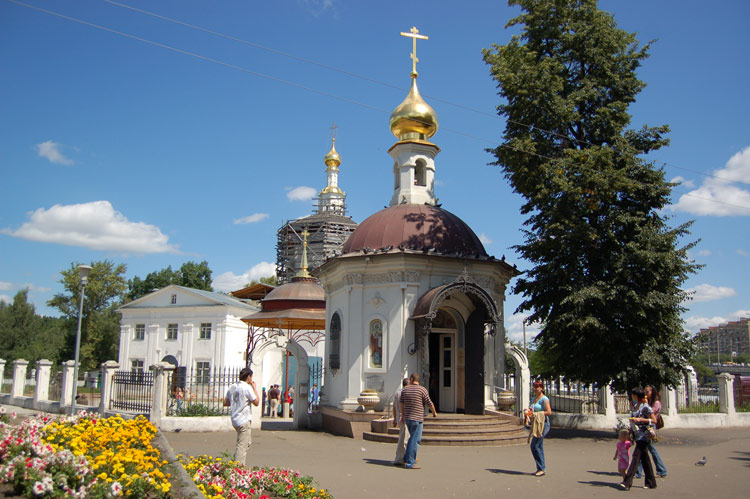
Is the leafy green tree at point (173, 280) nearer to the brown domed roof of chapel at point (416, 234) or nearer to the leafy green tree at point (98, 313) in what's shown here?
the leafy green tree at point (98, 313)

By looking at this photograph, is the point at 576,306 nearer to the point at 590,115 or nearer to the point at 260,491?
the point at 590,115

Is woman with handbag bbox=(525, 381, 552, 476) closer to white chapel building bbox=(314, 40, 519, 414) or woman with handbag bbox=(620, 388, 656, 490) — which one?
woman with handbag bbox=(620, 388, 656, 490)

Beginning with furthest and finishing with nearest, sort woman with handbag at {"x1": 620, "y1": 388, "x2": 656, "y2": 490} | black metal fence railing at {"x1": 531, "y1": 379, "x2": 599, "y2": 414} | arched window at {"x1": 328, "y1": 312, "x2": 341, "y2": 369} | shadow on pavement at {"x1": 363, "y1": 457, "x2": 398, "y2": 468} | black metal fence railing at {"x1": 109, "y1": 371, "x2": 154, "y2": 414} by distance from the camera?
black metal fence railing at {"x1": 531, "y1": 379, "x2": 599, "y2": 414} < arched window at {"x1": 328, "y1": 312, "x2": 341, "y2": 369} < black metal fence railing at {"x1": 109, "y1": 371, "x2": 154, "y2": 414} < shadow on pavement at {"x1": 363, "y1": 457, "x2": 398, "y2": 468} < woman with handbag at {"x1": 620, "y1": 388, "x2": 656, "y2": 490}

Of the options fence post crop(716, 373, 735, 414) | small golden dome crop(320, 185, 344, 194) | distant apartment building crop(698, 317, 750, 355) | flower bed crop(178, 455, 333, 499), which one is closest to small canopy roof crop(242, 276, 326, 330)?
fence post crop(716, 373, 735, 414)

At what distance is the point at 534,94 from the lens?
17.0 m

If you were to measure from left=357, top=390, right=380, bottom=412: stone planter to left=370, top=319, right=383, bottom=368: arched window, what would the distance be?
926 millimetres

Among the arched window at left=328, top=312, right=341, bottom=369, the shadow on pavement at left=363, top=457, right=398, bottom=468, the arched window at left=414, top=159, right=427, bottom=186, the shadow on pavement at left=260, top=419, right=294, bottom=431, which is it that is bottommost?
the shadow on pavement at left=260, top=419, right=294, bottom=431

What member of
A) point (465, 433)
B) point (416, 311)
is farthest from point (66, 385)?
point (465, 433)

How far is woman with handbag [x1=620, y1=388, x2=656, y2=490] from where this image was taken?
9312mm

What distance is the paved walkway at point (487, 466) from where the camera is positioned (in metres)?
9.20

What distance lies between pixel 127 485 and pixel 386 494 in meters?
4.05

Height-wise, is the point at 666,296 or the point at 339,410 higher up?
the point at 666,296

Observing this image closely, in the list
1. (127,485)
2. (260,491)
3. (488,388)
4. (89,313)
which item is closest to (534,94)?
(488,388)

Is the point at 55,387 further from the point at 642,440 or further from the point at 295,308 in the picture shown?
the point at 642,440
